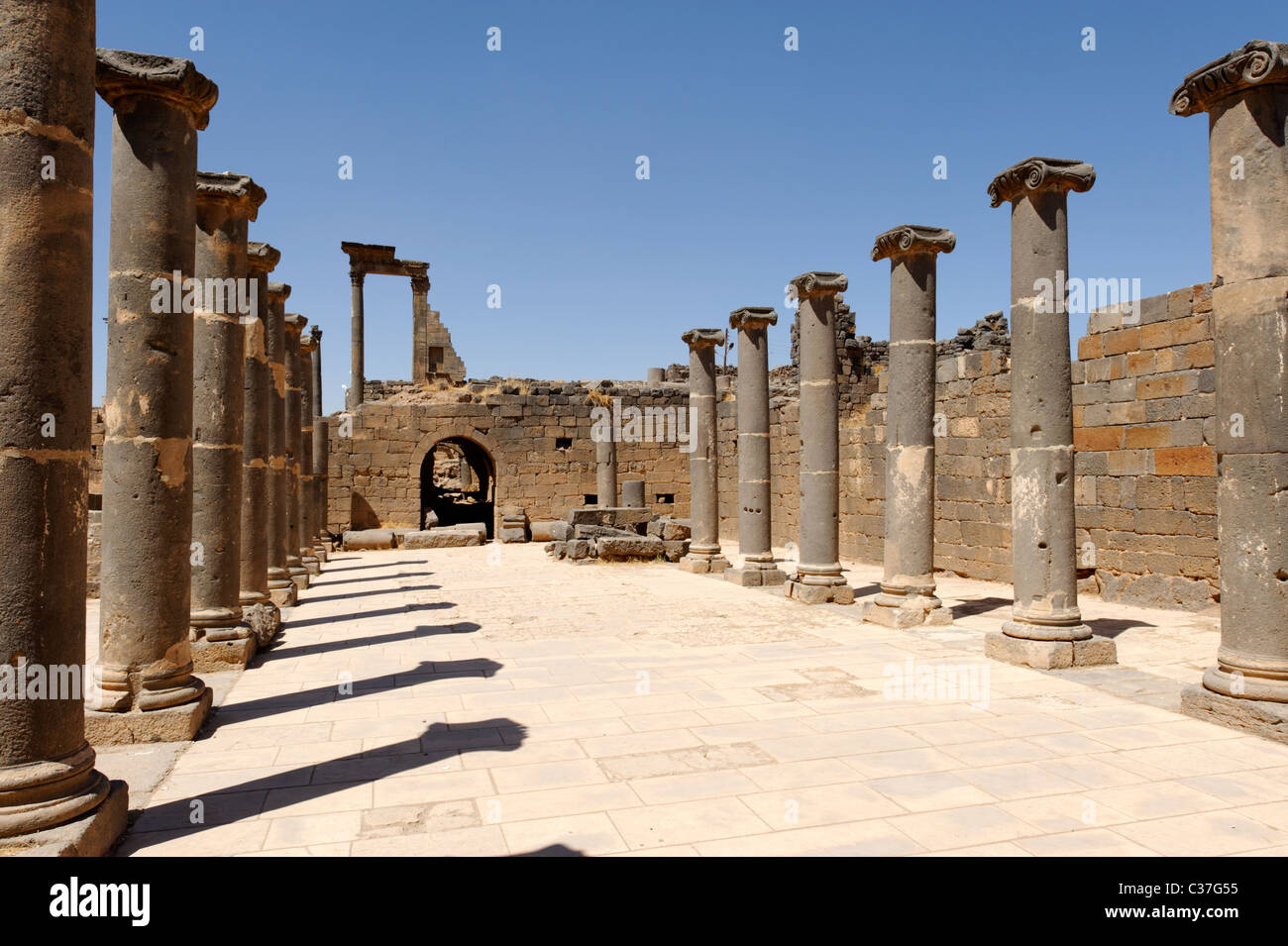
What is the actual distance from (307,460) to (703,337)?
846 centimetres

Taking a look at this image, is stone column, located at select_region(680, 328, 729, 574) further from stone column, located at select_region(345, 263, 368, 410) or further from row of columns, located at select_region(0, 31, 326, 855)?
stone column, located at select_region(345, 263, 368, 410)

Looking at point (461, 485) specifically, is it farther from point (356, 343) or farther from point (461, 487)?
point (356, 343)

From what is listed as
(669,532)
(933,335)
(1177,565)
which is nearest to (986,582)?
(1177,565)

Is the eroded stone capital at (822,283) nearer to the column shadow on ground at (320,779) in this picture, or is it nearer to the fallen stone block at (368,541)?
the column shadow on ground at (320,779)

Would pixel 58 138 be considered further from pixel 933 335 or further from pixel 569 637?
pixel 933 335

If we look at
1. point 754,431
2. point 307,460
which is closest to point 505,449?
point 307,460

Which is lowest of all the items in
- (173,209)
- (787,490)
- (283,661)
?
(283,661)

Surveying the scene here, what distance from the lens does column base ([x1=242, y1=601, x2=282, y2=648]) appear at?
8.77m

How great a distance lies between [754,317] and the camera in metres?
14.4

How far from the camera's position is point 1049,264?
813cm

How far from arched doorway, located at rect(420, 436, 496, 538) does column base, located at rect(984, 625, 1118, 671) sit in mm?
18138

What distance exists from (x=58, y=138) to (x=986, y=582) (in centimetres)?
1311
